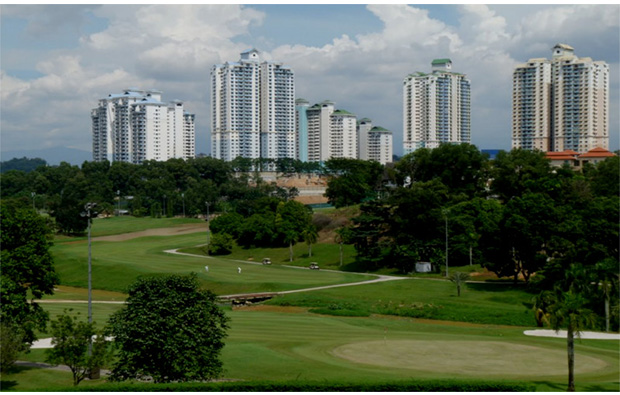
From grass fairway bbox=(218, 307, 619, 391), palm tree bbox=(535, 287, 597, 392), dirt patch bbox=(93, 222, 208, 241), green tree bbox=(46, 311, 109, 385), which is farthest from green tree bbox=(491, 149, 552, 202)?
green tree bbox=(46, 311, 109, 385)

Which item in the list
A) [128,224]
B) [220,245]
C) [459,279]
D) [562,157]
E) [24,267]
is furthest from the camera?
[562,157]

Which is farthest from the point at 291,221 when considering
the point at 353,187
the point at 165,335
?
the point at 165,335

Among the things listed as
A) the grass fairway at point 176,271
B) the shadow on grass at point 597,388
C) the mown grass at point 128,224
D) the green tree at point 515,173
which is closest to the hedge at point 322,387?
the shadow on grass at point 597,388

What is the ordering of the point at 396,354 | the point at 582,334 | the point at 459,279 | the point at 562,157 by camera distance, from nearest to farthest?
the point at 396,354
the point at 582,334
the point at 459,279
the point at 562,157

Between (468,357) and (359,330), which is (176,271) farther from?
(468,357)

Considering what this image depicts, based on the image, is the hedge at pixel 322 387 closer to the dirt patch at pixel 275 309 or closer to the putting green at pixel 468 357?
the putting green at pixel 468 357

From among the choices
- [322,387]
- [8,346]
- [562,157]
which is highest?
[562,157]

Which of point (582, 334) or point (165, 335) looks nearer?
point (165, 335)
